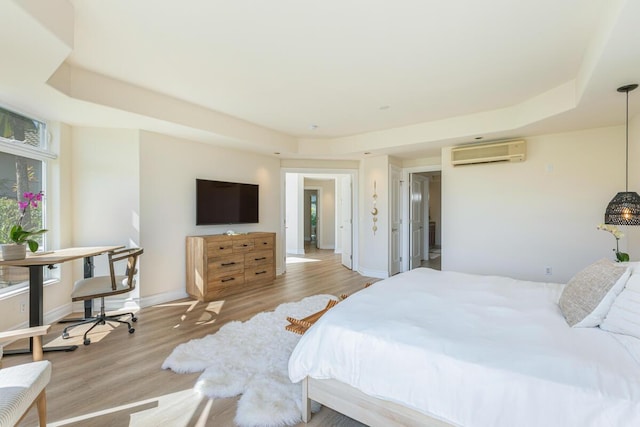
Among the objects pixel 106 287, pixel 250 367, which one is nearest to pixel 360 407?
pixel 250 367

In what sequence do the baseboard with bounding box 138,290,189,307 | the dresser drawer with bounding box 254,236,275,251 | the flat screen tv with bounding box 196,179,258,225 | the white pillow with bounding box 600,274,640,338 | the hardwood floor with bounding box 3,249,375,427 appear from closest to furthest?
1. the white pillow with bounding box 600,274,640,338
2. the hardwood floor with bounding box 3,249,375,427
3. the baseboard with bounding box 138,290,189,307
4. the flat screen tv with bounding box 196,179,258,225
5. the dresser drawer with bounding box 254,236,275,251

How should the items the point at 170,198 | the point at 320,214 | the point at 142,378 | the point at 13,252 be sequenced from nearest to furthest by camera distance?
1. the point at 142,378
2. the point at 13,252
3. the point at 170,198
4. the point at 320,214

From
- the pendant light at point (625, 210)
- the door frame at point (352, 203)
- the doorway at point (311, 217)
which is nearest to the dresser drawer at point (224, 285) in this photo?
the door frame at point (352, 203)

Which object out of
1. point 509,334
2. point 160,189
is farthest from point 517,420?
point 160,189

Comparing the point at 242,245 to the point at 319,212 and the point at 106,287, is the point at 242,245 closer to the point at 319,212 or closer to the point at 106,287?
the point at 106,287

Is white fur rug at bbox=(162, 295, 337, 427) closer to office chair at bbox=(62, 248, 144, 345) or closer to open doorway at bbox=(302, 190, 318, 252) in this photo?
office chair at bbox=(62, 248, 144, 345)

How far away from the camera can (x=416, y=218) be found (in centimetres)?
673

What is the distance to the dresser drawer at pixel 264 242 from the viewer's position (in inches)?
199

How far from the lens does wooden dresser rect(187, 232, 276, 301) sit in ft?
14.1

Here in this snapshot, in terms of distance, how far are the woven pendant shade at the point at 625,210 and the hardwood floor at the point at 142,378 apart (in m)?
2.71

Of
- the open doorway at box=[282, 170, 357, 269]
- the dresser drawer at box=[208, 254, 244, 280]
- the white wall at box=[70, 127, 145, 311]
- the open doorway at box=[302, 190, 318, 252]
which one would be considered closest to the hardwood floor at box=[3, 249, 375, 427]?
the dresser drawer at box=[208, 254, 244, 280]

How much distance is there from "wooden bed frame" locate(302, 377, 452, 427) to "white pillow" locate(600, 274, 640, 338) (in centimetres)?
99

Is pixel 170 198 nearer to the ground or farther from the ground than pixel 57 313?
farther from the ground

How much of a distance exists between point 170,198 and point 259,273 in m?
1.83
